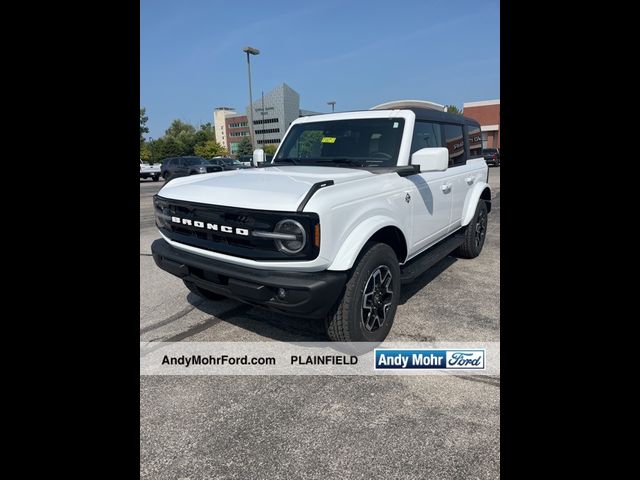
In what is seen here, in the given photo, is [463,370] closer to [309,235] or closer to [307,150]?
[309,235]

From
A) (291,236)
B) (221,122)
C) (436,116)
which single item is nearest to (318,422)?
(291,236)

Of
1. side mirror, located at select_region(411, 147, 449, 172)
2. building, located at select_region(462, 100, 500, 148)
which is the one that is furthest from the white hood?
building, located at select_region(462, 100, 500, 148)

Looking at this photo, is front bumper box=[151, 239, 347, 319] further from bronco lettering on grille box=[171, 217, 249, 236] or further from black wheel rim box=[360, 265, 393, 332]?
black wheel rim box=[360, 265, 393, 332]

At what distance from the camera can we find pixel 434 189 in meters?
3.88

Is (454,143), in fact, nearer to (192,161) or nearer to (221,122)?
(192,161)

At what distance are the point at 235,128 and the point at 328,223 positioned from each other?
10607cm

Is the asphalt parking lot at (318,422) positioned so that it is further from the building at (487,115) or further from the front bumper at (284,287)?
the building at (487,115)

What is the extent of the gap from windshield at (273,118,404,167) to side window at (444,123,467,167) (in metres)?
1.22

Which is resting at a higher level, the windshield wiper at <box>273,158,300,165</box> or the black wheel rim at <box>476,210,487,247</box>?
the windshield wiper at <box>273,158,300,165</box>

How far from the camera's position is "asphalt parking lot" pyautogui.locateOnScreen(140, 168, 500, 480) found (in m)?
1.83

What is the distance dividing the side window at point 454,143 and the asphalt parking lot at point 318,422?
2.30 m
